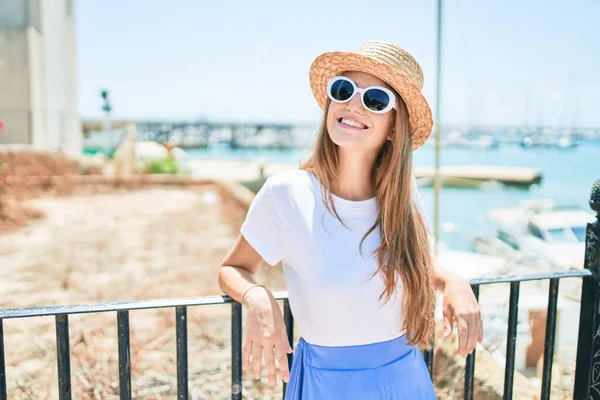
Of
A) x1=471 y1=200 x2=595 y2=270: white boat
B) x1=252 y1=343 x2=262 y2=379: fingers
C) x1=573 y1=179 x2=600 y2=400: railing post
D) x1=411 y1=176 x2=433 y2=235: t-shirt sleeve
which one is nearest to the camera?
x1=252 y1=343 x2=262 y2=379: fingers

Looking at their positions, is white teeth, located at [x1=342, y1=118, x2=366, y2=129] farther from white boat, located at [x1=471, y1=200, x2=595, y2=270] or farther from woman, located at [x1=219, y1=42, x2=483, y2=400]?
white boat, located at [x1=471, y1=200, x2=595, y2=270]

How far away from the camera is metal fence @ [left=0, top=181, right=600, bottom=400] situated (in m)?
1.42

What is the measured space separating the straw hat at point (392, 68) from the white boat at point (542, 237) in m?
11.0

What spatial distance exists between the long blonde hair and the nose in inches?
4.8

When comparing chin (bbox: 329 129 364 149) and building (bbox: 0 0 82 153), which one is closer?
chin (bbox: 329 129 364 149)

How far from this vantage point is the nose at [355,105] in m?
1.47

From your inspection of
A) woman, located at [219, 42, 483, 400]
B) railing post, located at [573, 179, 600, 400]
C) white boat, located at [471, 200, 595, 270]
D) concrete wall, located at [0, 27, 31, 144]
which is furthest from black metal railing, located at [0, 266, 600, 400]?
concrete wall, located at [0, 27, 31, 144]

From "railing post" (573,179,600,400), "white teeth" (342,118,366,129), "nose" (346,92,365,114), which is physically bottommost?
"railing post" (573,179,600,400)

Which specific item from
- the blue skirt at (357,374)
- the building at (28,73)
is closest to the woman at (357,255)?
the blue skirt at (357,374)

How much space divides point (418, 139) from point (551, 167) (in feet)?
258

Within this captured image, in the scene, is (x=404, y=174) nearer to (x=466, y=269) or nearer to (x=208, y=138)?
(x=466, y=269)

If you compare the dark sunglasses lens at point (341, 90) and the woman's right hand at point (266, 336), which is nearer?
the woman's right hand at point (266, 336)

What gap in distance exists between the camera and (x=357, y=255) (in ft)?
4.65

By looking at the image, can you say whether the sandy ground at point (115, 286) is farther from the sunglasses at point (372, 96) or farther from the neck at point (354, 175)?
the sunglasses at point (372, 96)
